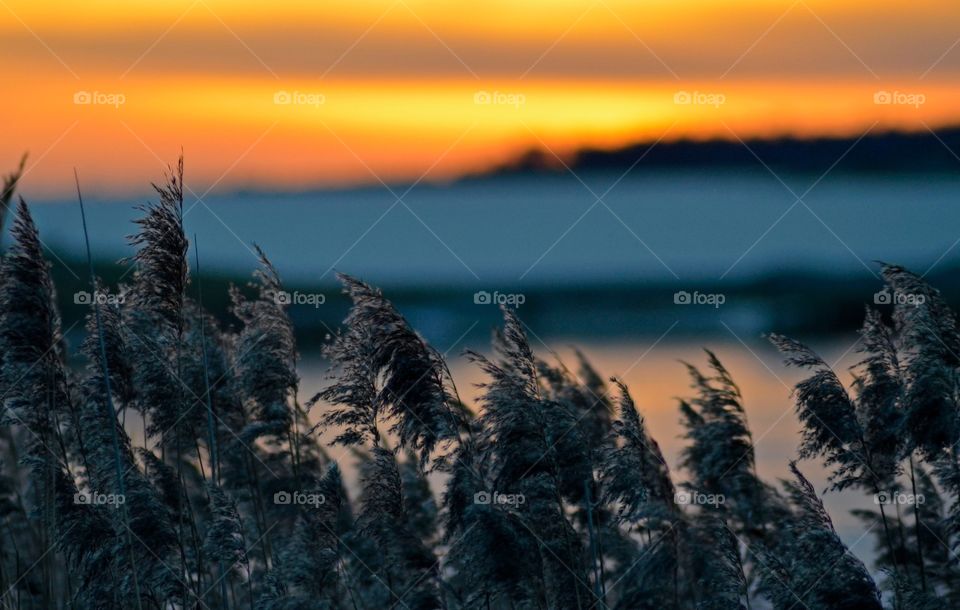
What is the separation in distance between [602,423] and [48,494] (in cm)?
501

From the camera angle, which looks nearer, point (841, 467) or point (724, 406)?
point (841, 467)

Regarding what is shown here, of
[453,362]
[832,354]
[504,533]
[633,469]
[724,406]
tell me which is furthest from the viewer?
[453,362]

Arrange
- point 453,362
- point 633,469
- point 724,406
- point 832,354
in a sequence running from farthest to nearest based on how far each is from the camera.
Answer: point 453,362 → point 832,354 → point 724,406 → point 633,469

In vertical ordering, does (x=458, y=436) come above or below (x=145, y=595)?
above

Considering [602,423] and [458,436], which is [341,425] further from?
[602,423]

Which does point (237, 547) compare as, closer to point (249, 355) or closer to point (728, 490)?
point (249, 355)

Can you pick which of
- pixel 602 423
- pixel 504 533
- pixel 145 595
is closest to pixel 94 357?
pixel 145 595

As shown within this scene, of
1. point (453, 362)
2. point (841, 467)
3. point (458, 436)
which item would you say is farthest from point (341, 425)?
point (453, 362)

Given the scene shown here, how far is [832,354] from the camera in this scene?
52375 mm

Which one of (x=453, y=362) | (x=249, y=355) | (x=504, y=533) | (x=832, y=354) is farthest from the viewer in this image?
(x=453, y=362)

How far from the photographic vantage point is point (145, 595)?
721 centimetres

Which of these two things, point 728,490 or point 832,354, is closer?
point 728,490

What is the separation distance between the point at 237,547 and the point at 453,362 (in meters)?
52.1

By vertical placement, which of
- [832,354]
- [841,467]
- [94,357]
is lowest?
[841,467]
